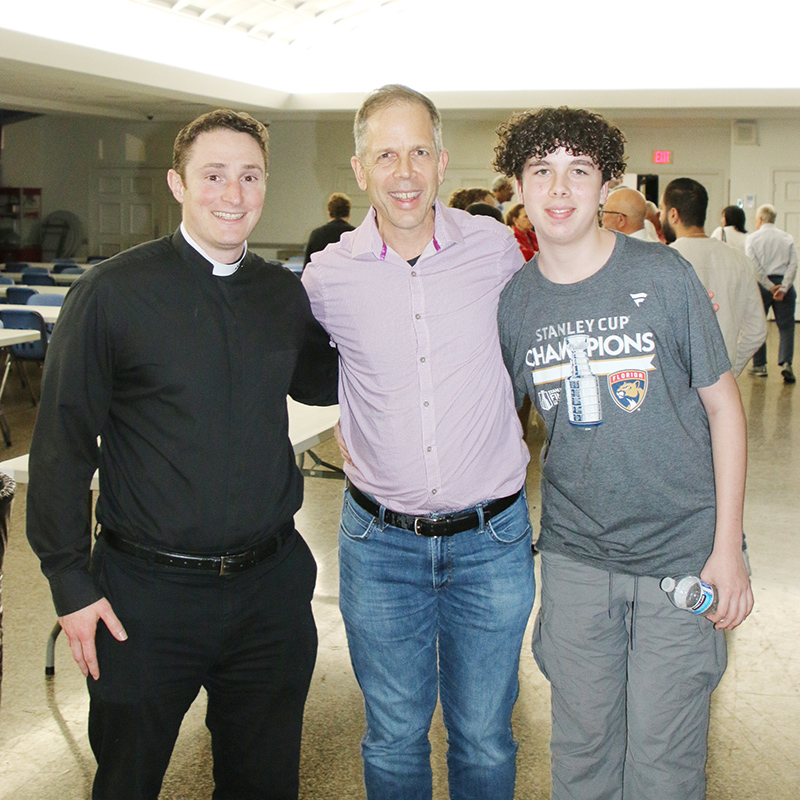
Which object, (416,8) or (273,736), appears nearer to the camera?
(273,736)

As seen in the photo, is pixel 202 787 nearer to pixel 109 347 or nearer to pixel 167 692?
pixel 167 692

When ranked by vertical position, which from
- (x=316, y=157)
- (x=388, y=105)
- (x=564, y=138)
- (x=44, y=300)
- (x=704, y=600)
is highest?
(x=316, y=157)

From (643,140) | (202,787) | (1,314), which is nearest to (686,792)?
(202,787)

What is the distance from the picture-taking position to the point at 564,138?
1.89 metres

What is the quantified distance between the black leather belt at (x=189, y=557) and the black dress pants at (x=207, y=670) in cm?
2

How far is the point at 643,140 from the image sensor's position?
16.6 metres

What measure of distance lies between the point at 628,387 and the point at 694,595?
46 centimetres

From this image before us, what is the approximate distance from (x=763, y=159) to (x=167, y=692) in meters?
16.7

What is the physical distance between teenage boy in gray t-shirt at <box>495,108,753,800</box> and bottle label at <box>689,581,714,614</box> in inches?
1.0

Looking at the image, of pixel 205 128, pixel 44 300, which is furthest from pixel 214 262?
pixel 44 300

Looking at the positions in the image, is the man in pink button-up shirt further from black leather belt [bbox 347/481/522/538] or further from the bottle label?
the bottle label

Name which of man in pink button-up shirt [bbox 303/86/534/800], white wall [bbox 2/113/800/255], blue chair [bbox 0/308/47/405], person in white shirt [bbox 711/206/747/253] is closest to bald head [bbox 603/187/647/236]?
man in pink button-up shirt [bbox 303/86/534/800]

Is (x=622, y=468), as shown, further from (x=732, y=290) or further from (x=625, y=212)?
(x=625, y=212)

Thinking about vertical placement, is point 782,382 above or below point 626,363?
below
